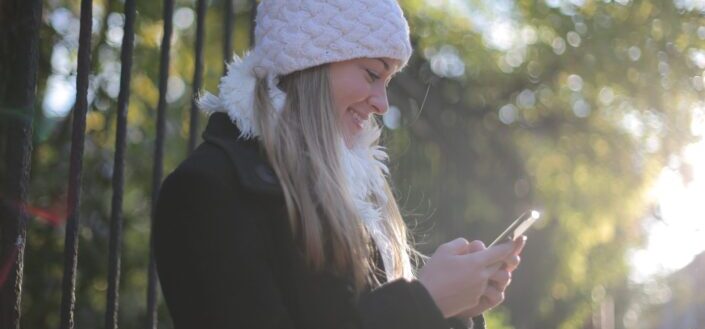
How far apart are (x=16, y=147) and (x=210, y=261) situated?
1.50 feet

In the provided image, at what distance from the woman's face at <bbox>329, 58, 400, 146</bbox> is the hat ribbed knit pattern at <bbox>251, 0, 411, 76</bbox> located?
0.03 m

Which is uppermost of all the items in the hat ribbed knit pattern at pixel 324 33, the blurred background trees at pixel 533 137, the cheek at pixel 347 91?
the hat ribbed knit pattern at pixel 324 33

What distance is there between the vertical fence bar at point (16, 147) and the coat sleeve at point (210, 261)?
0.27 metres

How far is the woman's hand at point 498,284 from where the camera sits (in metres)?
2.03

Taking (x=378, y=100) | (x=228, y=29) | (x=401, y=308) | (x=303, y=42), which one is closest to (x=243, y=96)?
(x=303, y=42)

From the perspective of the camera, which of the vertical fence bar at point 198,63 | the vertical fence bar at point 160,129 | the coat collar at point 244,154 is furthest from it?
the vertical fence bar at point 198,63

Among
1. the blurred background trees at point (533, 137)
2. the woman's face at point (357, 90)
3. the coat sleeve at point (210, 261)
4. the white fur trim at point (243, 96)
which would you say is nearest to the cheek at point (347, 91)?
the woman's face at point (357, 90)

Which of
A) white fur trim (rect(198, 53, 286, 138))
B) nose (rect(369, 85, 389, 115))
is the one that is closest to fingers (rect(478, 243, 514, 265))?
nose (rect(369, 85, 389, 115))

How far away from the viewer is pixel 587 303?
4711mm

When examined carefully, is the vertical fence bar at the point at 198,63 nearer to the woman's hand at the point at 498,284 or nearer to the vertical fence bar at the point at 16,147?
the vertical fence bar at the point at 16,147

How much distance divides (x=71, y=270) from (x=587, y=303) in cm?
299

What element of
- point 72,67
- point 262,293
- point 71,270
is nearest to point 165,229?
point 262,293

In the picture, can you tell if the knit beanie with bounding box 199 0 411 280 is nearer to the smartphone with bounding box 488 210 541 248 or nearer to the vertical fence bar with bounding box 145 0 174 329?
the smartphone with bounding box 488 210 541 248

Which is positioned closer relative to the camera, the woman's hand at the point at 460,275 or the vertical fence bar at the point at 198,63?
the woman's hand at the point at 460,275
